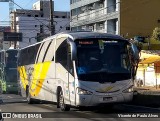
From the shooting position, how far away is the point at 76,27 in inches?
3282

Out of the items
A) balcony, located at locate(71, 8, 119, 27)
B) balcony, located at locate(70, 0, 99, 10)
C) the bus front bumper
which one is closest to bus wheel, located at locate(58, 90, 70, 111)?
the bus front bumper

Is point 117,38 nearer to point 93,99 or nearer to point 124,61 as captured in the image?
point 124,61

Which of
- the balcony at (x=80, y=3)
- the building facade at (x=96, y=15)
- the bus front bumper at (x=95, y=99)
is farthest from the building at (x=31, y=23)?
the bus front bumper at (x=95, y=99)

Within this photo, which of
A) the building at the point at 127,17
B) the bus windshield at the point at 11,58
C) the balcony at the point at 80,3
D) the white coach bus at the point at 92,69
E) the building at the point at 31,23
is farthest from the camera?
the building at the point at 31,23

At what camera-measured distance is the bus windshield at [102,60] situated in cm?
1688

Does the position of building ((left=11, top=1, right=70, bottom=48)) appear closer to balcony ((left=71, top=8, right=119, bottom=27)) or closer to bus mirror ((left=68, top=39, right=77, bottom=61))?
balcony ((left=71, top=8, right=119, bottom=27))

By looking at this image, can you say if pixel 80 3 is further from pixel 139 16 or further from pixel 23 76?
pixel 23 76

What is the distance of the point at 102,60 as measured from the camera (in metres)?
17.2

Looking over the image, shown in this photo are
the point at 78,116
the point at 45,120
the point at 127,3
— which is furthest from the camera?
the point at 127,3

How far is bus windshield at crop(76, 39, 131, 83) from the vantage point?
16875 millimetres

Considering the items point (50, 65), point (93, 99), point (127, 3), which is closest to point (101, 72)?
point (93, 99)

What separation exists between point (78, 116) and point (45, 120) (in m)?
1.54

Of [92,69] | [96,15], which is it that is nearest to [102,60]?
[92,69]

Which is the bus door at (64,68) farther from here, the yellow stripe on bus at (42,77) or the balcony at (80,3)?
the balcony at (80,3)
